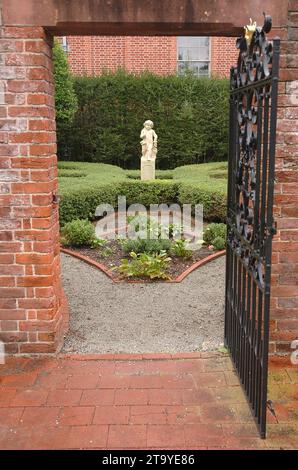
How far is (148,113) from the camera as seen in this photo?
53.2ft

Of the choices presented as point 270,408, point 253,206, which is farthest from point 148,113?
point 270,408

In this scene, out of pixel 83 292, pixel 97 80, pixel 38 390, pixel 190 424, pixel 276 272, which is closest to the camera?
pixel 190 424

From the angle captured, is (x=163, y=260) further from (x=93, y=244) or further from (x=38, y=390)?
(x=38, y=390)

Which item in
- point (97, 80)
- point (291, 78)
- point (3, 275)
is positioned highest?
point (97, 80)

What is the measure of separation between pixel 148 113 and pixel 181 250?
10.5m

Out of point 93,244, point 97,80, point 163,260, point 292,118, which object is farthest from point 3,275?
point 97,80

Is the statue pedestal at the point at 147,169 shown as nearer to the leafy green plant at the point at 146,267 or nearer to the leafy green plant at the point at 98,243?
the leafy green plant at the point at 98,243

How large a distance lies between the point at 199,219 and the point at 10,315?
569 cm

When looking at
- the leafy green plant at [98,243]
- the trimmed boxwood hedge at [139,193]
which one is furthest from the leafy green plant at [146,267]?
the trimmed boxwood hedge at [139,193]

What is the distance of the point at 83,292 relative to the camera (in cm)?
548

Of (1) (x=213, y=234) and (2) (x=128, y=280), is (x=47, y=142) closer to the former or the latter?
(2) (x=128, y=280)

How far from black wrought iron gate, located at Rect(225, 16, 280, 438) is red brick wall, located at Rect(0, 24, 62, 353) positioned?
1.35 meters

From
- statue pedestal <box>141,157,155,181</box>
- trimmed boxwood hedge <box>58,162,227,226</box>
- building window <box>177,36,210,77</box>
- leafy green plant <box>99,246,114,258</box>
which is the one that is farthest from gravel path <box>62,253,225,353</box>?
building window <box>177,36,210,77</box>

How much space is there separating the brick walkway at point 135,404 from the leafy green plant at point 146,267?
2.17 meters
